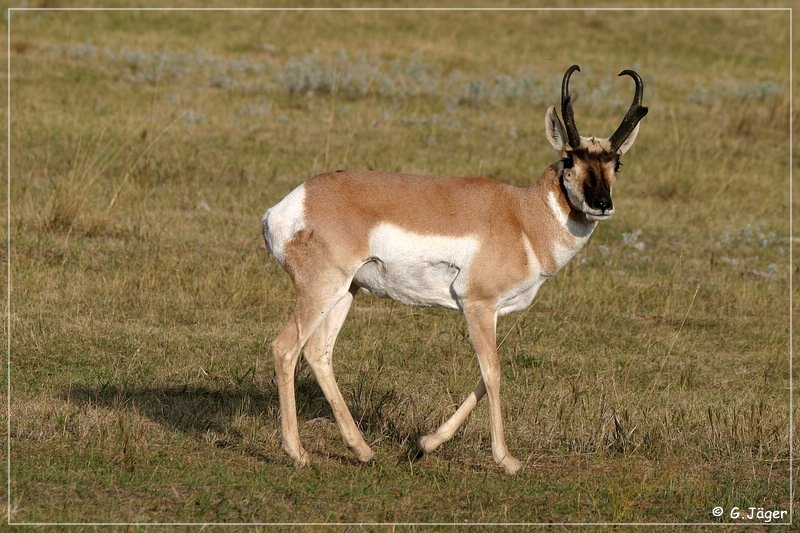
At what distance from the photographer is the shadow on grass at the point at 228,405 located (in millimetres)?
7621

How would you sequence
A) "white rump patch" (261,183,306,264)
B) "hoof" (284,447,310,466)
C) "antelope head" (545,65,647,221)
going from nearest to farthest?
"antelope head" (545,65,647,221) < "white rump patch" (261,183,306,264) < "hoof" (284,447,310,466)

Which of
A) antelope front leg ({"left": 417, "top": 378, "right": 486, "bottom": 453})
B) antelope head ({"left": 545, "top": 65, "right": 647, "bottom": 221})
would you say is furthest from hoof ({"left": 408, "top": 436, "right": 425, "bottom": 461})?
antelope head ({"left": 545, "top": 65, "right": 647, "bottom": 221})

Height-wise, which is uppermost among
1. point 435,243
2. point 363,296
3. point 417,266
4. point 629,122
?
point 629,122

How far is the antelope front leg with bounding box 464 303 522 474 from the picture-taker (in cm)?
686

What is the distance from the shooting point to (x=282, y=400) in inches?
272

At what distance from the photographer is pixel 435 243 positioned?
6785 millimetres

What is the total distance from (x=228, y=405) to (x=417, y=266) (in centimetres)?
191

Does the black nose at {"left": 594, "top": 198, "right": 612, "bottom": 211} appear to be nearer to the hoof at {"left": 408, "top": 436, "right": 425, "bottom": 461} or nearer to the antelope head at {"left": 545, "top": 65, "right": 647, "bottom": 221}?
the antelope head at {"left": 545, "top": 65, "right": 647, "bottom": 221}

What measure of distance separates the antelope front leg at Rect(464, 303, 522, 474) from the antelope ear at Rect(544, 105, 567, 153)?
940 mm

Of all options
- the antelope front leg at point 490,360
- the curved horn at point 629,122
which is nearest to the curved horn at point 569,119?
the curved horn at point 629,122

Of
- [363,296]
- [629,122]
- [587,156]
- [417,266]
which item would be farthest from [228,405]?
[363,296]

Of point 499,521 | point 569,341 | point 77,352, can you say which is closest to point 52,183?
point 77,352

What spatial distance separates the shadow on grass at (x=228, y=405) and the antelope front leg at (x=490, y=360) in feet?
2.29

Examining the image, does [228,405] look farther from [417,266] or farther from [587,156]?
[587,156]
